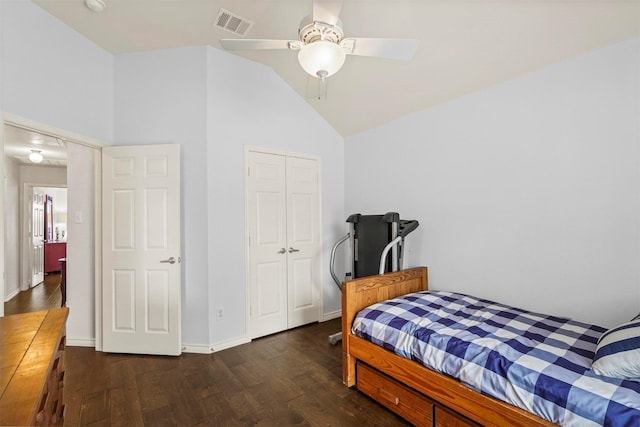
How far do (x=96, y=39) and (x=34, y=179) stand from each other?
4.77 m

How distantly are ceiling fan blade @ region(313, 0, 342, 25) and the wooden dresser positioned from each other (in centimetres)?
193

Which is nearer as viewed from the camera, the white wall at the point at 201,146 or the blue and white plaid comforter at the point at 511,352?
the blue and white plaid comforter at the point at 511,352

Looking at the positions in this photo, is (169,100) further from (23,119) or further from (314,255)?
(314,255)

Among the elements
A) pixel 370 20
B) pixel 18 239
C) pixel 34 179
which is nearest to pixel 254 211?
pixel 370 20

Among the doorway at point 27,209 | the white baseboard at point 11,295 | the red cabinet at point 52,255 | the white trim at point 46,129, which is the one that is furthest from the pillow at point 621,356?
the red cabinet at point 52,255

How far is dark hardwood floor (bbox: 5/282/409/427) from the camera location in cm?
185

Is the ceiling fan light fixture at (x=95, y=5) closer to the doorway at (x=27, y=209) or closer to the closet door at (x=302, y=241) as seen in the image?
the closet door at (x=302, y=241)

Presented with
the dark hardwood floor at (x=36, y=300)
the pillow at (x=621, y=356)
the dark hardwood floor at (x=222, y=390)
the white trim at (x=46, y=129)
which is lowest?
the dark hardwood floor at (x=222, y=390)

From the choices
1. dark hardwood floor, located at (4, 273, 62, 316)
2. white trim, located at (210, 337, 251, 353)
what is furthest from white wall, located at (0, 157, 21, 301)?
white trim, located at (210, 337, 251, 353)

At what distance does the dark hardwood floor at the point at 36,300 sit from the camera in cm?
414

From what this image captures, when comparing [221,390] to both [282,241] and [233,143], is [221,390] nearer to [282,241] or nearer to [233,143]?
[282,241]

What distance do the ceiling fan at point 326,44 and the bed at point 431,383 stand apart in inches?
59.9

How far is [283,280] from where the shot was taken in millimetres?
3330

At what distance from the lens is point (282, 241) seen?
333 centimetres
